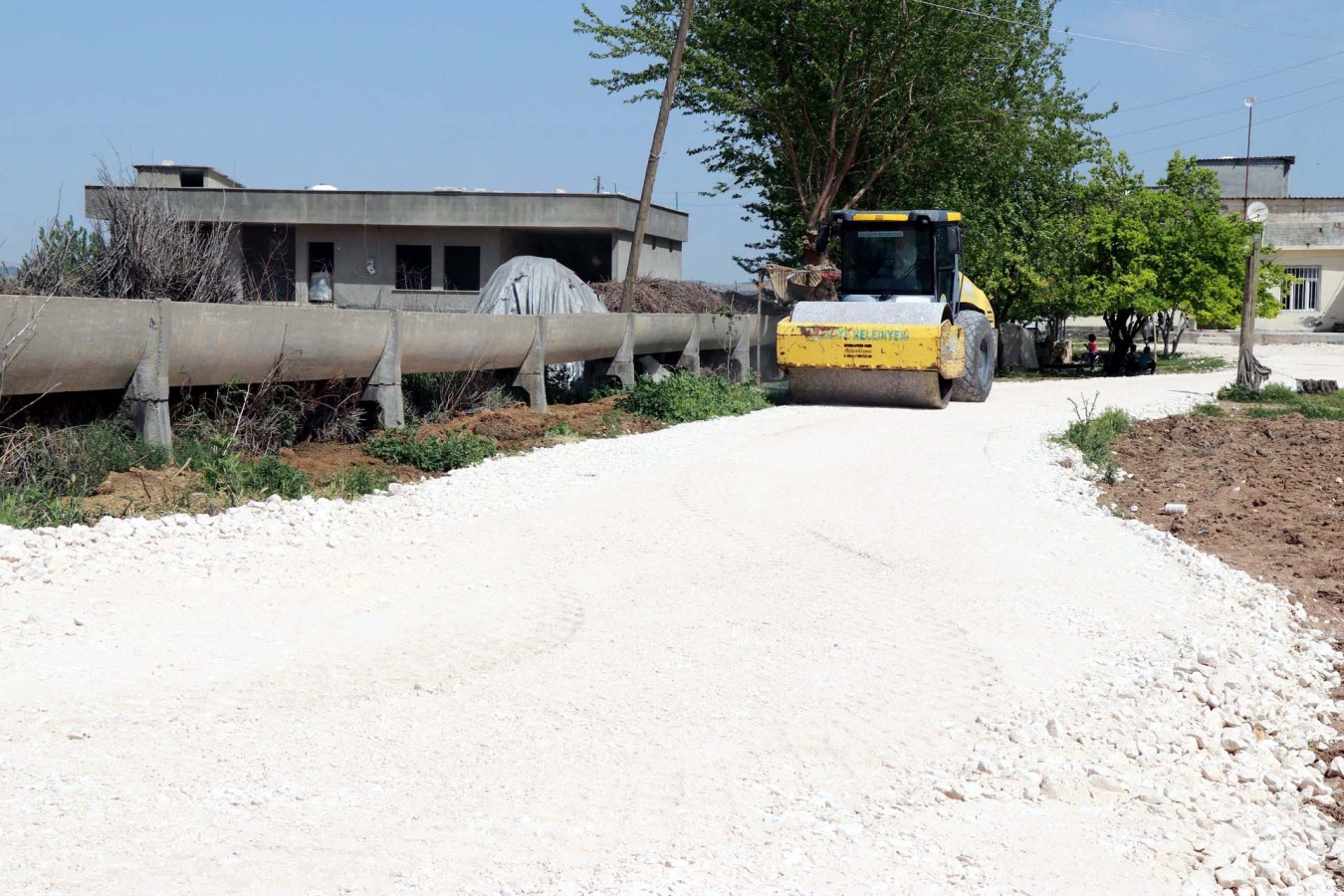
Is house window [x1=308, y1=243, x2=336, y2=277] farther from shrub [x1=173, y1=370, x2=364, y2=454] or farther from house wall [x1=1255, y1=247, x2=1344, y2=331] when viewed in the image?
house wall [x1=1255, y1=247, x2=1344, y2=331]

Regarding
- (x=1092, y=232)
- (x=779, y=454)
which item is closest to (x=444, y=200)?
(x=1092, y=232)

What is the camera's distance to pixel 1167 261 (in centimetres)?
3128

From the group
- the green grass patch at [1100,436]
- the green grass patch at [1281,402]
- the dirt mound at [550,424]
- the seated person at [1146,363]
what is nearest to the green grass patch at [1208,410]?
the green grass patch at [1281,402]

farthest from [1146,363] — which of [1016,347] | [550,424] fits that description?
[550,424]

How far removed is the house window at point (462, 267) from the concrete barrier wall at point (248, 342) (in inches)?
787

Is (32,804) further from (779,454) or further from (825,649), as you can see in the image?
(779,454)

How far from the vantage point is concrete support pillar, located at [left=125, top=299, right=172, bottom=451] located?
9414 millimetres

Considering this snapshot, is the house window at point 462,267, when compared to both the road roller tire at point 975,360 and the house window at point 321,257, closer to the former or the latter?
the house window at point 321,257

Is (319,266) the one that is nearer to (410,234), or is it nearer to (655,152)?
(410,234)

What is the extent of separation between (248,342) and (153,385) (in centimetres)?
112

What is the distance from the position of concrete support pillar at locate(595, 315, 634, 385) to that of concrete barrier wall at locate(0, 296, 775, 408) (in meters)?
0.83

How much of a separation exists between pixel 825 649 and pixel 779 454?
687cm

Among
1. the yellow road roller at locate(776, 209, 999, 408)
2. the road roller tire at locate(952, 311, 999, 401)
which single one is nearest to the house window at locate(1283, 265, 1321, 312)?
the road roller tire at locate(952, 311, 999, 401)

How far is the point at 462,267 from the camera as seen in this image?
120 feet
